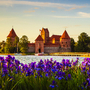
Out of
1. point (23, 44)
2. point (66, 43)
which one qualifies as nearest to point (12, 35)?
point (23, 44)

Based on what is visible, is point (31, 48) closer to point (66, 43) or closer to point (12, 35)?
point (12, 35)

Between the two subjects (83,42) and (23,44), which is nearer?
(23,44)

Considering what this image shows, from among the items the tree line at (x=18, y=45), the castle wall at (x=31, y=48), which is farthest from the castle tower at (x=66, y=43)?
the tree line at (x=18, y=45)

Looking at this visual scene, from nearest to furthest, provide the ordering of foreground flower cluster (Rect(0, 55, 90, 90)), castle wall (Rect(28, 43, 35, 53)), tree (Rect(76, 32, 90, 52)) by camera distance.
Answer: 1. foreground flower cluster (Rect(0, 55, 90, 90))
2. tree (Rect(76, 32, 90, 52))
3. castle wall (Rect(28, 43, 35, 53))

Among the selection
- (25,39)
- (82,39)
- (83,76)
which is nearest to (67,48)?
(82,39)

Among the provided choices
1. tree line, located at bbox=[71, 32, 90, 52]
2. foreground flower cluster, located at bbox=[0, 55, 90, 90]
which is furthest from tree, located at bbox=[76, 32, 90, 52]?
foreground flower cluster, located at bbox=[0, 55, 90, 90]

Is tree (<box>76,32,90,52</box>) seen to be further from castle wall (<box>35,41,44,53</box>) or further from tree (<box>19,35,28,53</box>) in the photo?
tree (<box>19,35,28,53</box>)

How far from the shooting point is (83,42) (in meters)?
57.2

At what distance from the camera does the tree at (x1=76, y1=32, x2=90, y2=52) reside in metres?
55.8

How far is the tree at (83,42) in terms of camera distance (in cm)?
5581

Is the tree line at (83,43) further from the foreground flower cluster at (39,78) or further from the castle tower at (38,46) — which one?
the foreground flower cluster at (39,78)

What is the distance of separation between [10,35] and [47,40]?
15.5m

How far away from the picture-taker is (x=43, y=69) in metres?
3.84

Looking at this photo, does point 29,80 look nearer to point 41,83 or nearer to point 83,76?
point 41,83
